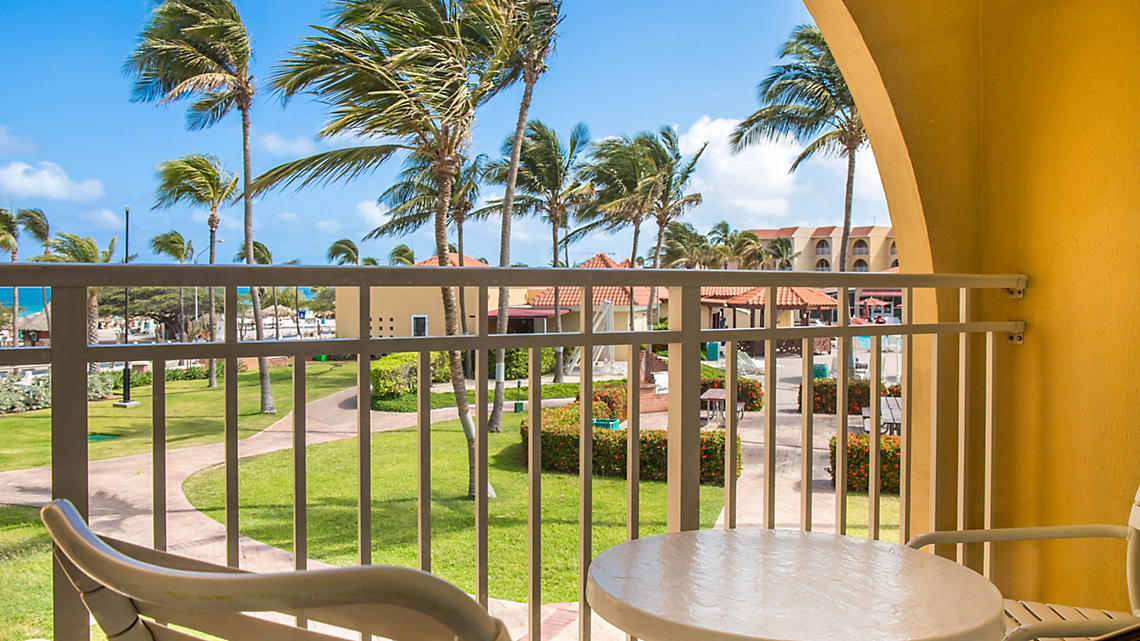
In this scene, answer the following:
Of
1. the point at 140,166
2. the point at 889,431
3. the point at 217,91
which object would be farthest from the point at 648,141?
the point at 140,166

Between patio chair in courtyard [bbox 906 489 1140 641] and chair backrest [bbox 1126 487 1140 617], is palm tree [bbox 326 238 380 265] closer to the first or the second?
patio chair in courtyard [bbox 906 489 1140 641]

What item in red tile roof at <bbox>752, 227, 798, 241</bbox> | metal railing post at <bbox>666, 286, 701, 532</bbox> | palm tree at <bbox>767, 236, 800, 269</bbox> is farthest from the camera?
red tile roof at <bbox>752, 227, 798, 241</bbox>

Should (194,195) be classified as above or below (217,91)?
below

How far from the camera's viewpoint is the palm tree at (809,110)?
18734 mm

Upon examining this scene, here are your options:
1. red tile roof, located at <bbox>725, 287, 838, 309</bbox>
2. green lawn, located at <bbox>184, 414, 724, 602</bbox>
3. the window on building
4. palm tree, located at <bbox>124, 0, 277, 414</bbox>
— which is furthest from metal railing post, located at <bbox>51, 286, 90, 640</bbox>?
the window on building

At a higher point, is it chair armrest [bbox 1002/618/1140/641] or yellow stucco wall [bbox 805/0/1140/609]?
yellow stucco wall [bbox 805/0/1140/609]

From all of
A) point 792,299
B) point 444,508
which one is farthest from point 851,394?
point 444,508

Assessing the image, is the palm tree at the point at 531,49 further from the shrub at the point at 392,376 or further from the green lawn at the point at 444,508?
the shrub at the point at 392,376

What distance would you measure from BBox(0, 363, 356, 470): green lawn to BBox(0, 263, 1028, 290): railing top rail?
15883mm

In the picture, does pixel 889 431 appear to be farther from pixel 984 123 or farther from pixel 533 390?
pixel 533 390

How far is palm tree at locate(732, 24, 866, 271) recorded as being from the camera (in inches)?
738

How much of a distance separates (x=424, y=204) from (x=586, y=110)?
15114 millimetres

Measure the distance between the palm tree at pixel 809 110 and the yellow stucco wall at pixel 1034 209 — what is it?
674 inches

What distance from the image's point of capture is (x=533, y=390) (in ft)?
4.19
